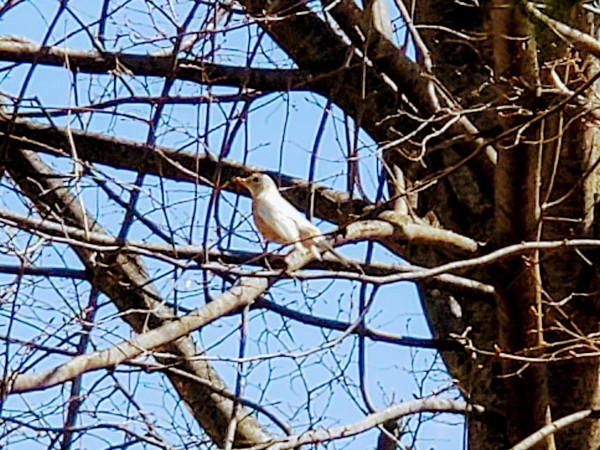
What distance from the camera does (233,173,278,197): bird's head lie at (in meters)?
3.44

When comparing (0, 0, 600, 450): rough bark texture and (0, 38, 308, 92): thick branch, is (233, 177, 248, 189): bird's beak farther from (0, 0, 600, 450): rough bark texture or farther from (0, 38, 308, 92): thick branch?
(0, 38, 308, 92): thick branch

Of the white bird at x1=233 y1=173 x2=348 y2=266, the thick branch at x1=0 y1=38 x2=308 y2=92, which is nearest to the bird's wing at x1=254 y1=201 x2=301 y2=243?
the white bird at x1=233 y1=173 x2=348 y2=266

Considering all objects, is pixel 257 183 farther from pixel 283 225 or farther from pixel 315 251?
pixel 315 251

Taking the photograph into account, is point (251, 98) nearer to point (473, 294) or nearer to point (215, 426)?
point (473, 294)

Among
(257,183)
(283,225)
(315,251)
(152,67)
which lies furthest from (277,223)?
(152,67)

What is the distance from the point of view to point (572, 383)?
3707mm

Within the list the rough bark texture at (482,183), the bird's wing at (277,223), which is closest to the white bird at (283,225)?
the bird's wing at (277,223)

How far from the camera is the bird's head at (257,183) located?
3438 mm

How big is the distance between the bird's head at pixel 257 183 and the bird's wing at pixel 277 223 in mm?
187

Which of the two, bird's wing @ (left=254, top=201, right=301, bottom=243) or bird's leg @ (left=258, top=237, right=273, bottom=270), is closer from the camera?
bird's leg @ (left=258, top=237, right=273, bottom=270)

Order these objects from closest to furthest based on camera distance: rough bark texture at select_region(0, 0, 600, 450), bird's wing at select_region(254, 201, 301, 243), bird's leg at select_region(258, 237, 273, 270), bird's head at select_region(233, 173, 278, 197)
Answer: bird's leg at select_region(258, 237, 273, 270) < bird's wing at select_region(254, 201, 301, 243) < rough bark texture at select_region(0, 0, 600, 450) < bird's head at select_region(233, 173, 278, 197)

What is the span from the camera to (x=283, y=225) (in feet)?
10.2

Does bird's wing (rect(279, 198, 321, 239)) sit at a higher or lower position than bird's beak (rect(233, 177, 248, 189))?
lower

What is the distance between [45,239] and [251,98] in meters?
0.85
